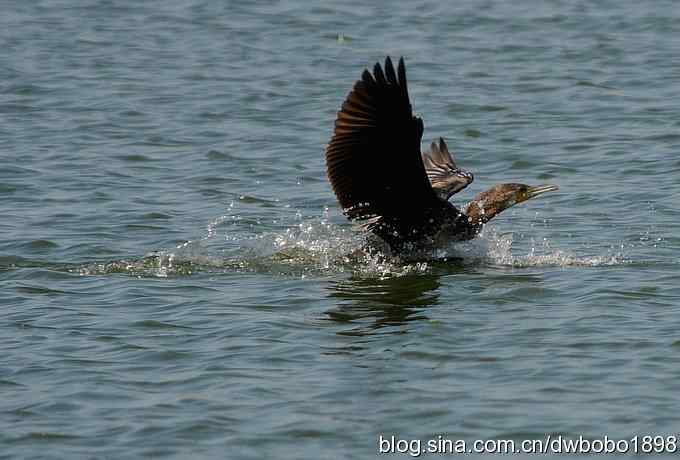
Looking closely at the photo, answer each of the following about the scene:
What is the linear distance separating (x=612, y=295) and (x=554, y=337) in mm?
1063

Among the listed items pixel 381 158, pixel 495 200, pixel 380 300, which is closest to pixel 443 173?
pixel 495 200

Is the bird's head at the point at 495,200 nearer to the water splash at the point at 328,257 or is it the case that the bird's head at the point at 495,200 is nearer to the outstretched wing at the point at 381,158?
the water splash at the point at 328,257

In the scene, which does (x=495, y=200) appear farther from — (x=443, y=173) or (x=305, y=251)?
(x=305, y=251)

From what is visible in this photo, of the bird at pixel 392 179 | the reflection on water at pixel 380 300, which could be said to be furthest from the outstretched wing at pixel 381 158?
the reflection on water at pixel 380 300

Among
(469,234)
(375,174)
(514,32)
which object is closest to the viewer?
(375,174)

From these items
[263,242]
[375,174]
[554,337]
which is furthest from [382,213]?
[554,337]

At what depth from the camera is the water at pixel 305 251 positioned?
6.63 m

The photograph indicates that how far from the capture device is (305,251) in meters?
10.0

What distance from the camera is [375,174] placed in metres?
8.97

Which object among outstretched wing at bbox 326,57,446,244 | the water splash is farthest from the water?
outstretched wing at bbox 326,57,446,244

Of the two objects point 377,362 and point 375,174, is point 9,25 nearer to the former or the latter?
point 375,174

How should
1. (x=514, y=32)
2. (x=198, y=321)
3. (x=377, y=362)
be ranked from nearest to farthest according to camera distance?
1. (x=377, y=362)
2. (x=198, y=321)
3. (x=514, y=32)

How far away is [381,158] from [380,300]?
0.87 m

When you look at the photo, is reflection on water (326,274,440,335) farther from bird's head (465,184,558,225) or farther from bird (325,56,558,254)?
bird's head (465,184,558,225)
